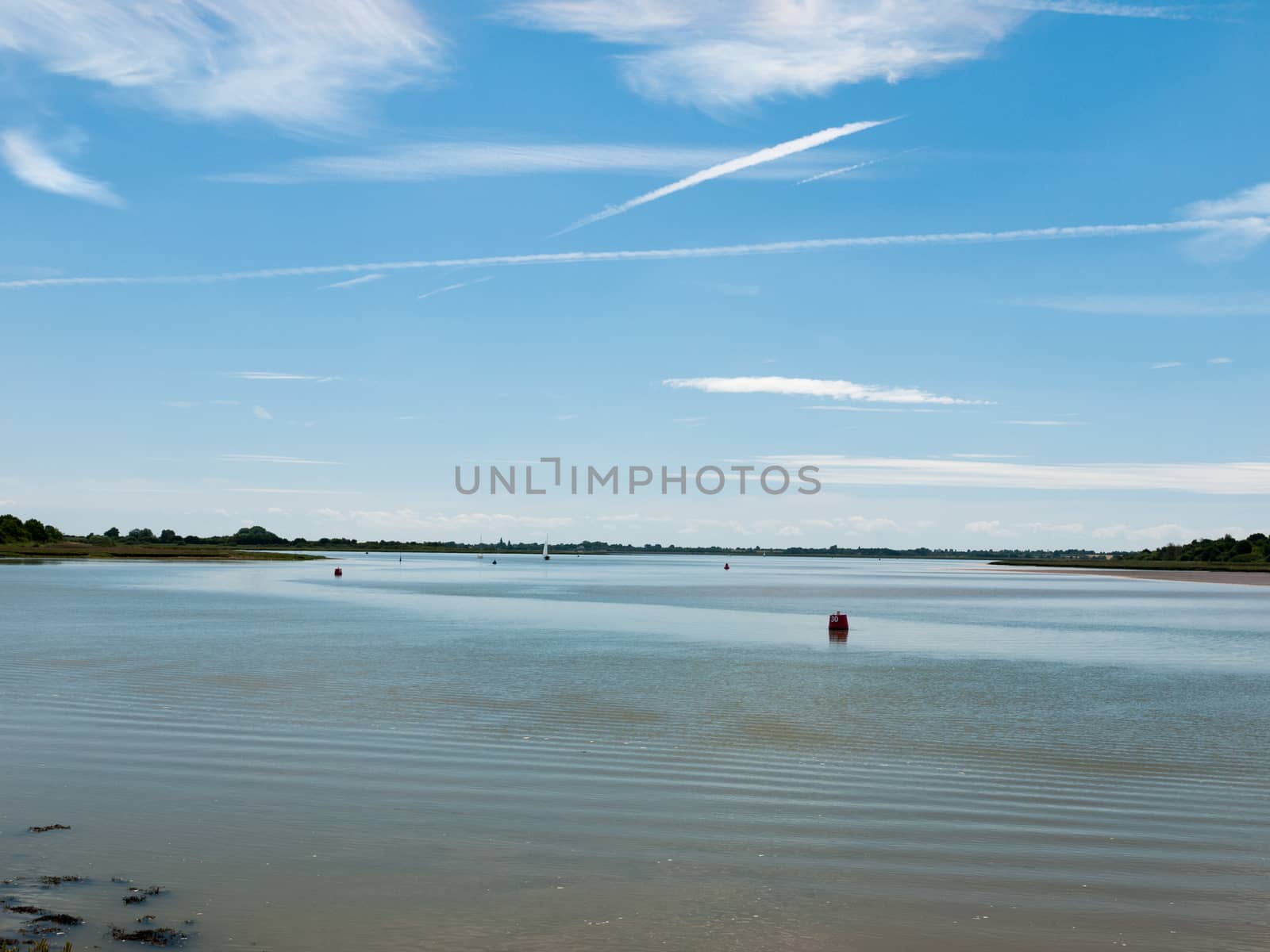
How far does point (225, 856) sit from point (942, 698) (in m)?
19.0

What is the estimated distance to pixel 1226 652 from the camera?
132ft

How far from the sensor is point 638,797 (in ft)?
49.1

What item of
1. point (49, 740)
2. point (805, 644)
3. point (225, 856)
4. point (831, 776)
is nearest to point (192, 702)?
point (49, 740)

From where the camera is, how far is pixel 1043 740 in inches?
798

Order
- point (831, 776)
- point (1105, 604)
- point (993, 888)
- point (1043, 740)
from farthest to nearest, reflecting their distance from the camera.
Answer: point (1105, 604) → point (1043, 740) → point (831, 776) → point (993, 888)

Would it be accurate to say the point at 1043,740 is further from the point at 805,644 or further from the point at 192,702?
the point at 805,644

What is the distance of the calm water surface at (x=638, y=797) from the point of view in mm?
9969

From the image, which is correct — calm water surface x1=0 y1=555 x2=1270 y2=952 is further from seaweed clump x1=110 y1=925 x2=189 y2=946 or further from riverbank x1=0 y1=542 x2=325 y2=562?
riverbank x1=0 y1=542 x2=325 y2=562

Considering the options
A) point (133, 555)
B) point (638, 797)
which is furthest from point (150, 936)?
point (133, 555)

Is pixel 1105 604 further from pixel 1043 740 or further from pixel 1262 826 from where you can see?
pixel 1262 826

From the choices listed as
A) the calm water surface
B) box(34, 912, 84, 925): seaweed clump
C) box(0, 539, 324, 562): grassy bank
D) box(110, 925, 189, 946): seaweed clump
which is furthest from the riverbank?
box(110, 925, 189, 946): seaweed clump

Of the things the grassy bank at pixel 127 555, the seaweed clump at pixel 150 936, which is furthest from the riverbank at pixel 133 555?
the seaweed clump at pixel 150 936

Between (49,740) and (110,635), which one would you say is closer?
(49,740)

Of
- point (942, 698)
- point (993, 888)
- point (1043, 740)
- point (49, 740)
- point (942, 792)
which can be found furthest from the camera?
point (942, 698)
